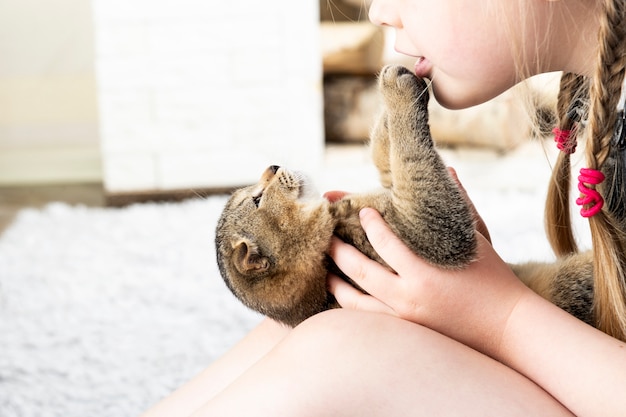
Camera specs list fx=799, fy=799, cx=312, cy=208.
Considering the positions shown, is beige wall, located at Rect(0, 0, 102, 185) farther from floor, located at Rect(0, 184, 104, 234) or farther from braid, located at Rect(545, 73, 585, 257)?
braid, located at Rect(545, 73, 585, 257)

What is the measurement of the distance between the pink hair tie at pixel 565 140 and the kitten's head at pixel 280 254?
0.33 meters

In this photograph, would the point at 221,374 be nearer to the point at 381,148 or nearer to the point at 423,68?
the point at 381,148

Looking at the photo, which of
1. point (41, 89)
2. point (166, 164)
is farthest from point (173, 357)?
point (41, 89)

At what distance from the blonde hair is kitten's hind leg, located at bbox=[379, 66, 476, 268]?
0.15m

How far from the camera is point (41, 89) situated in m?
3.20

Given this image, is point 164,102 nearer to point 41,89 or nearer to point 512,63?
point 41,89

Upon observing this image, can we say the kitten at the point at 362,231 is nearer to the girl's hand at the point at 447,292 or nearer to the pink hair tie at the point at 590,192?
the girl's hand at the point at 447,292

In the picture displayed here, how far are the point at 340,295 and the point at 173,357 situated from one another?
2.19 feet

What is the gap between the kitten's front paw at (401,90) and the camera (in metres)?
0.97

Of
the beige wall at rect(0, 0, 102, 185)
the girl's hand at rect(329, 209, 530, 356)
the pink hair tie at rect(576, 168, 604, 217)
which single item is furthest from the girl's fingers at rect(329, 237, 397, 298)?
the beige wall at rect(0, 0, 102, 185)

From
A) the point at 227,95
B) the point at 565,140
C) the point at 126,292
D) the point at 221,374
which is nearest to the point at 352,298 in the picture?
the point at 221,374

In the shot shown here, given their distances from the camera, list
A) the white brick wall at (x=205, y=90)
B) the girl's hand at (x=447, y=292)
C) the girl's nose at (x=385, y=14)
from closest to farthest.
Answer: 1. the girl's hand at (x=447, y=292)
2. the girl's nose at (x=385, y=14)
3. the white brick wall at (x=205, y=90)

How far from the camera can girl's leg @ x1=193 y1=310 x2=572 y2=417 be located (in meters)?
0.83

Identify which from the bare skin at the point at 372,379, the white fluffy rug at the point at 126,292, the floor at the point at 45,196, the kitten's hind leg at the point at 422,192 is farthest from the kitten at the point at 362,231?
the floor at the point at 45,196
